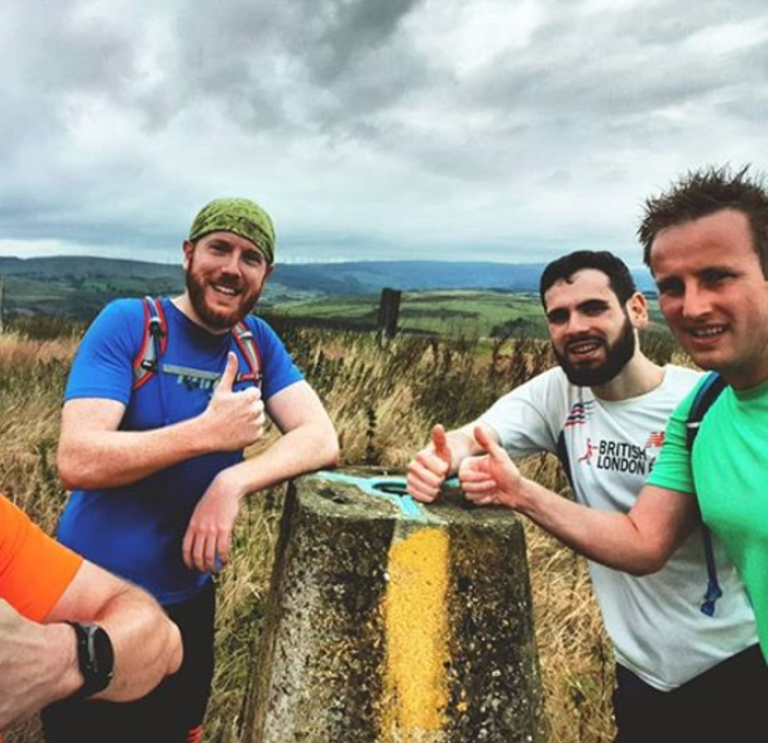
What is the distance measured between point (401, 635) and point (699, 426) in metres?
0.87

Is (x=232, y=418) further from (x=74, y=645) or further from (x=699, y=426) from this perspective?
(x=699, y=426)

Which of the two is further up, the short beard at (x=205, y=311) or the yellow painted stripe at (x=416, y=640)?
the short beard at (x=205, y=311)

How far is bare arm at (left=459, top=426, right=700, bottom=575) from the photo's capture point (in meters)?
1.73

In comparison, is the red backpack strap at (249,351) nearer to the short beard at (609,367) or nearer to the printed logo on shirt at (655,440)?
the short beard at (609,367)

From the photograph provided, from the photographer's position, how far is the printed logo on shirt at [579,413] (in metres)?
2.12

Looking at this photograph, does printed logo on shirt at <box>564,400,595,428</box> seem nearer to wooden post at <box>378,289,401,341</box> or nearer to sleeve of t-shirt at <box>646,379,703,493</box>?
sleeve of t-shirt at <box>646,379,703,493</box>

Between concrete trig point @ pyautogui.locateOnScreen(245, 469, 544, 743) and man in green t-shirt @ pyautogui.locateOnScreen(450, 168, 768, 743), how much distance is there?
0.89ft

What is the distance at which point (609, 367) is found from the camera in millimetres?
2062

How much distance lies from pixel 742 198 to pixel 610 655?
7.63ft

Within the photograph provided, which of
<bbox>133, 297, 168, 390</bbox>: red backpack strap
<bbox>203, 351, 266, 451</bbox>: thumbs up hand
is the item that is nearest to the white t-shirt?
<bbox>203, 351, 266, 451</bbox>: thumbs up hand

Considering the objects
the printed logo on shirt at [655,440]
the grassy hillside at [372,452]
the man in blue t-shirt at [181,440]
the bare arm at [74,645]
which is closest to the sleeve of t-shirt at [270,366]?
the man in blue t-shirt at [181,440]

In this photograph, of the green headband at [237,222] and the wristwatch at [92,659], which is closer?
the wristwatch at [92,659]

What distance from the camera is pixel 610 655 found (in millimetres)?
3166

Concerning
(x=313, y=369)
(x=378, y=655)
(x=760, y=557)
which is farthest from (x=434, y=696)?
(x=313, y=369)
